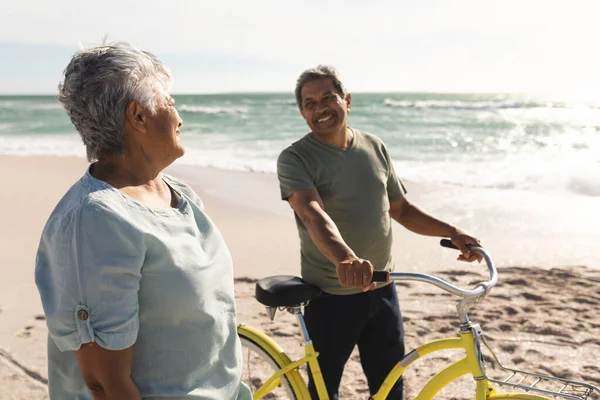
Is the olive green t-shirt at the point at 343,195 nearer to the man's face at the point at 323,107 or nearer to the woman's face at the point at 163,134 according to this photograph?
the man's face at the point at 323,107

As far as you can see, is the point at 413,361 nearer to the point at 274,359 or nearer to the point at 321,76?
the point at 274,359

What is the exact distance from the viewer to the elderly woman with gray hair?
4.24 ft

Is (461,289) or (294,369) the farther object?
(294,369)

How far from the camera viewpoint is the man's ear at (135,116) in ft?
4.75

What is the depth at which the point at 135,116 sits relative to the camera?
1464 mm

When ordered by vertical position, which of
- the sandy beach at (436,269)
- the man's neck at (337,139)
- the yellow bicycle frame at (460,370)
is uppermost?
the man's neck at (337,139)

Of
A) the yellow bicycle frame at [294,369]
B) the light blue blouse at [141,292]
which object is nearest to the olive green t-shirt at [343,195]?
the yellow bicycle frame at [294,369]

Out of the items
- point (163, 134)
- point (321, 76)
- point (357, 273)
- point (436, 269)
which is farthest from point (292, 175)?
point (436, 269)

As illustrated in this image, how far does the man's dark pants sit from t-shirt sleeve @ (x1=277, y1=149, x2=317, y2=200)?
48cm

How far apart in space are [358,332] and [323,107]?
94cm

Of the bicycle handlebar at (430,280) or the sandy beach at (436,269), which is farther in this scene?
the sandy beach at (436,269)

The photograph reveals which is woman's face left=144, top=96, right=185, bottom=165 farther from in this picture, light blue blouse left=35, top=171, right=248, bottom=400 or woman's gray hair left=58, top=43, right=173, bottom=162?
light blue blouse left=35, top=171, right=248, bottom=400

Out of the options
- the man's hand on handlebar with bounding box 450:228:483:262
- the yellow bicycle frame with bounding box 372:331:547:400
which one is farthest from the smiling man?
the yellow bicycle frame with bounding box 372:331:547:400

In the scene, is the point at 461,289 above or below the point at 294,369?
above
